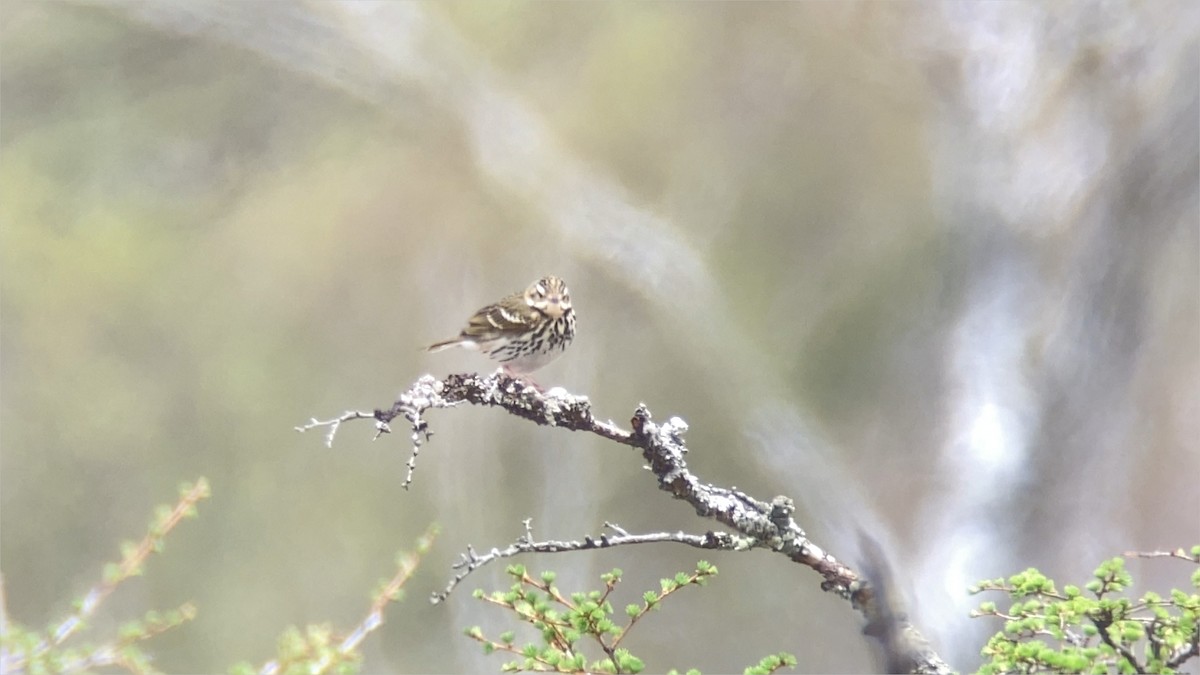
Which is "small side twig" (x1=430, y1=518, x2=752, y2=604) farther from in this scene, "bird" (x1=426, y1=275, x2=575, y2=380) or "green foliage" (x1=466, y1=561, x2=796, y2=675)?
"bird" (x1=426, y1=275, x2=575, y2=380)

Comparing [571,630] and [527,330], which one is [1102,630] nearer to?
[571,630]

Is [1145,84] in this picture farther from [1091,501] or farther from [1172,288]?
[1091,501]

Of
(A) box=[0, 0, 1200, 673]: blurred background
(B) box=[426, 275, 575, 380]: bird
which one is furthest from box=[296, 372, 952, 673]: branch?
(A) box=[0, 0, 1200, 673]: blurred background

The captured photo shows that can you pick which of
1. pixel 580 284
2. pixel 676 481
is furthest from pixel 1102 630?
pixel 580 284

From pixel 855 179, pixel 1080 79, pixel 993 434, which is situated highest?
pixel 1080 79

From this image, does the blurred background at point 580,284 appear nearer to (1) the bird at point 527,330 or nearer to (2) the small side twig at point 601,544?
(1) the bird at point 527,330

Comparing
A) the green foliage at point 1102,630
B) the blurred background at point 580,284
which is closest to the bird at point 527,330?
the blurred background at point 580,284

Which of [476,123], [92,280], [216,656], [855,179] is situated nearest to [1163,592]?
[855,179]
